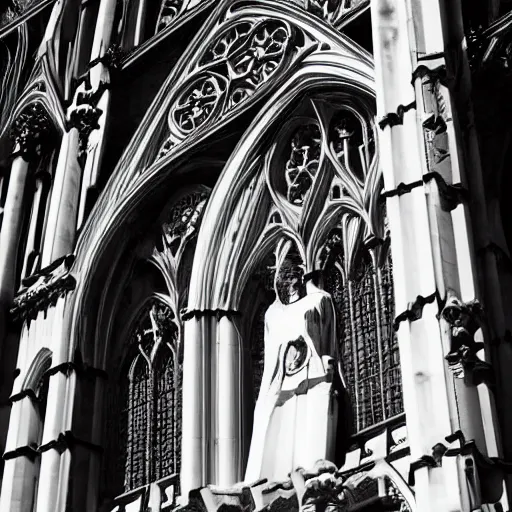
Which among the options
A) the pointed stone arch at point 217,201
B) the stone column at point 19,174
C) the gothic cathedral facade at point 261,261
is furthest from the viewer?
the stone column at point 19,174

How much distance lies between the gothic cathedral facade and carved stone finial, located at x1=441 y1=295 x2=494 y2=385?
0.02 m

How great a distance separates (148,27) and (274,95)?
3.70 m

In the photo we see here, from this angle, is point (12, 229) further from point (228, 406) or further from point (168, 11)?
point (228, 406)

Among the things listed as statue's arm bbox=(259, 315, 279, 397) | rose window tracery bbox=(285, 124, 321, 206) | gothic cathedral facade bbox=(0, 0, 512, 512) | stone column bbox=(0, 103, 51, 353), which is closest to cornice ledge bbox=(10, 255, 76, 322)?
gothic cathedral facade bbox=(0, 0, 512, 512)

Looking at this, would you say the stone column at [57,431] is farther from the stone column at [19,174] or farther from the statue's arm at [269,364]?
the statue's arm at [269,364]

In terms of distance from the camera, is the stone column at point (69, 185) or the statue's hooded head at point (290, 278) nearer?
the statue's hooded head at point (290, 278)

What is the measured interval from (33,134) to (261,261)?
4660 millimetres

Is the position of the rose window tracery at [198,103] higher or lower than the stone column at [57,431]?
higher

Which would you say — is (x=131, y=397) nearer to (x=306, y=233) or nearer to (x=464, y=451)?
(x=306, y=233)

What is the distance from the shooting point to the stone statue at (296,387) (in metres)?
13.9

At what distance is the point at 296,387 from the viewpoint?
47.1 feet

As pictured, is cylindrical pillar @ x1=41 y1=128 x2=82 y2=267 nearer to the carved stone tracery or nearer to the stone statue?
the carved stone tracery

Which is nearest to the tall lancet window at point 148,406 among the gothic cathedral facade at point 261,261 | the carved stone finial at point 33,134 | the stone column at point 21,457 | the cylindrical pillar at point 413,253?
the gothic cathedral facade at point 261,261

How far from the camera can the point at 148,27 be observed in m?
19.6
